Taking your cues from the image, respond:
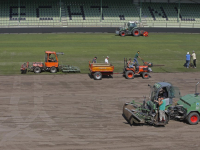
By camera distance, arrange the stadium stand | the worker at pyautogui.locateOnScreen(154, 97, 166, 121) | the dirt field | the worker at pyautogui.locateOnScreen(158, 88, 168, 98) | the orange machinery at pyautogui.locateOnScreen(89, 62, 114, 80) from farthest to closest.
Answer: the stadium stand < the orange machinery at pyautogui.locateOnScreen(89, 62, 114, 80) < the worker at pyautogui.locateOnScreen(158, 88, 168, 98) < the worker at pyautogui.locateOnScreen(154, 97, 166, 121) < the dirt field

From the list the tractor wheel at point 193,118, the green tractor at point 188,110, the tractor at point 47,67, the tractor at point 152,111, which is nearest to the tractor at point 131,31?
the tractor at point 47,67

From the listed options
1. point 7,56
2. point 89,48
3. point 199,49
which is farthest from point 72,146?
point 199,49

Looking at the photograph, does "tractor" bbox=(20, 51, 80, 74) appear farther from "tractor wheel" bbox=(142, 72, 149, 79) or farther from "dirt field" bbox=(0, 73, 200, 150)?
"tractor wheel" bbox=(142, 72, 149, 79)

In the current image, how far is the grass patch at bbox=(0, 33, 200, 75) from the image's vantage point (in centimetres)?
3002

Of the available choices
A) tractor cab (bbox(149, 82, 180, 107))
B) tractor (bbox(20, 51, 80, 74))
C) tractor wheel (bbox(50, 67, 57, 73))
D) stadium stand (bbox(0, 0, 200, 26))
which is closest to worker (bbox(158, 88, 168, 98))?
tractor cab (bbox(149, 82, 180, 107))

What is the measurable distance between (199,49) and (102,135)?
25876 mm

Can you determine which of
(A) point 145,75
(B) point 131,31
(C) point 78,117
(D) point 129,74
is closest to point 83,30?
(B) point 131,31

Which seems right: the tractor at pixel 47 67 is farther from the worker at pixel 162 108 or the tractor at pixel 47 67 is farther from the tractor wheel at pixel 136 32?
the tractor wheel at pixel 136 32

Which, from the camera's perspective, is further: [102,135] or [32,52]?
[32,52]

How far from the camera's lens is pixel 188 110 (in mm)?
15195

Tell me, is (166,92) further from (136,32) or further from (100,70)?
(136,32)

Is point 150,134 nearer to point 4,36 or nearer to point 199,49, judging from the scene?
point 199,49

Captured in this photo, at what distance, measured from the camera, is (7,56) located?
105 feet

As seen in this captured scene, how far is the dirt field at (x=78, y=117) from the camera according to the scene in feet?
43.7
